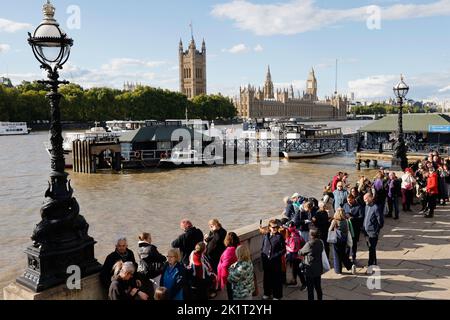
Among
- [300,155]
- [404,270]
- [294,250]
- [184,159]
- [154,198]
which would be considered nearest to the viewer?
[294,250]

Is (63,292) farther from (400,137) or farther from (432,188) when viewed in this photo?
(400,137)

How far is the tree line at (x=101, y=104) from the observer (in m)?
108

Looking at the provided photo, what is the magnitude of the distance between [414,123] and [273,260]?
30431 mm

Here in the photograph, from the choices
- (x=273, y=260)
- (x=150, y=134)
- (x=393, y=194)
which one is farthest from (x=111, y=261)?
(x=150, y=134)

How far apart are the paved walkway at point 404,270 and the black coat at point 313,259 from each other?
2.50ft

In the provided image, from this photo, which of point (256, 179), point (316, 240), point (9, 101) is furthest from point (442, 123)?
point (9, 101)

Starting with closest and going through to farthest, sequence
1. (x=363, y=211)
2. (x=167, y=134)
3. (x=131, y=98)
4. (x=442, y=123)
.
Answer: (x=363, y=211) < (x=442, y=123) < (x=167, y=134) < (x=131, y=98)

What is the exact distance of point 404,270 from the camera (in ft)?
28.9

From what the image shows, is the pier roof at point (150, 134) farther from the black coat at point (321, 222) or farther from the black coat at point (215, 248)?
the black coat at point (215, 248)

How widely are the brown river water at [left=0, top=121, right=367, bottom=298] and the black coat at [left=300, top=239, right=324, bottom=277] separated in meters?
8.93
